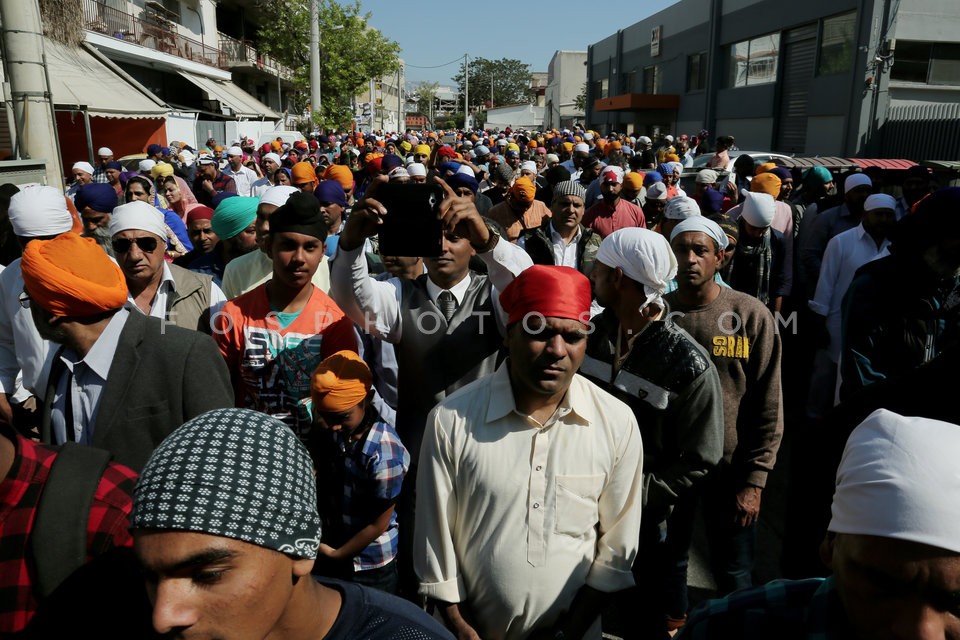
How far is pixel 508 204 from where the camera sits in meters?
6.78

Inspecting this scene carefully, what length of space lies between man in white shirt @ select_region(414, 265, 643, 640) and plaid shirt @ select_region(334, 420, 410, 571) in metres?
0.58

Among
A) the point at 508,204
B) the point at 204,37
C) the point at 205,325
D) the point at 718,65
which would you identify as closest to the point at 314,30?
the point at 204,37

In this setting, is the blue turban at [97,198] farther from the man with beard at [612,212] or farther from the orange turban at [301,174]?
the man with beard at [612,212]

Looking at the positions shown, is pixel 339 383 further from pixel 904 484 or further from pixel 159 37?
pixel 159 37

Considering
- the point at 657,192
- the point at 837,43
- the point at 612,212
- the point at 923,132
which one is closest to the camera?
the point at 612,212

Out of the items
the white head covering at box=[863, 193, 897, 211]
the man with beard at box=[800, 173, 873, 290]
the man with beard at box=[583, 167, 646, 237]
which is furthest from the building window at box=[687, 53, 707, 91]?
the white head covering at box=[863, 193, 897, 211]

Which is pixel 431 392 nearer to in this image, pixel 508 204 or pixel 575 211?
pixel 575 211

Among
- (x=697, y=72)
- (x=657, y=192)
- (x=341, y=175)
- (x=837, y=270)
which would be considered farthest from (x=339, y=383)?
(x=697, y=72)

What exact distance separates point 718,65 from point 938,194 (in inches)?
1255

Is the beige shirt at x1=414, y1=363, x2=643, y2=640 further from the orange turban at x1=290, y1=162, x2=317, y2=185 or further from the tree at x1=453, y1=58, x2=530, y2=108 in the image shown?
the tree at x1=453, y1=58, x2=530, y2=108

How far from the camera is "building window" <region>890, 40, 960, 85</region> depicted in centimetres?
2028

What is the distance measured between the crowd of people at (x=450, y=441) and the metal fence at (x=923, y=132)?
18731 millimetres

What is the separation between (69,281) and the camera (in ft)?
7.16

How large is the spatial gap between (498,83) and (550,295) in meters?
118
